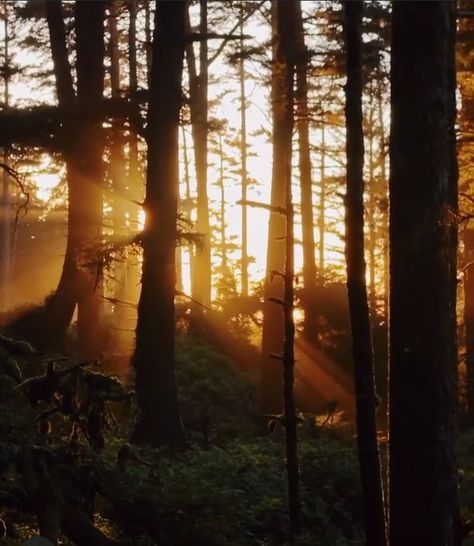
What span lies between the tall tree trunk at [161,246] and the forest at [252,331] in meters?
0.04

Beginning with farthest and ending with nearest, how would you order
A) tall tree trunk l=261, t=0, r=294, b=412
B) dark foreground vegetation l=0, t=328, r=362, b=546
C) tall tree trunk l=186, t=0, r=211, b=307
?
tall tree trunk l=186, t=0, r=211, b=307 → tall tree trunk l=261, t=0, r=294, b=412 → dark foreground vegetation l=0, t=328, r=362, b=546

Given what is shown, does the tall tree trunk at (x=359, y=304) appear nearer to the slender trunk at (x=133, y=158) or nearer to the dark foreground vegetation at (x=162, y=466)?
the dark foreground vegetation at (x=162, y=466)

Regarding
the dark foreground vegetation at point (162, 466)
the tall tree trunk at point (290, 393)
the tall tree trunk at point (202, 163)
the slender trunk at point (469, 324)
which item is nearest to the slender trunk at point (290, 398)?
the tall tree trunk at point (290, 393)

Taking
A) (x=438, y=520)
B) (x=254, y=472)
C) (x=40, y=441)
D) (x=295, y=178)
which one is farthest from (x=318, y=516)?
(x=295, y=178)

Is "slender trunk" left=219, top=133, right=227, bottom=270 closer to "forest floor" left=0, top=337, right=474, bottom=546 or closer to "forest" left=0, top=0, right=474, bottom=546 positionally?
"forest" left=0, top=0, right=474, bottom=546

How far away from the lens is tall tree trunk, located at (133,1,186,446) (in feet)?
45.2

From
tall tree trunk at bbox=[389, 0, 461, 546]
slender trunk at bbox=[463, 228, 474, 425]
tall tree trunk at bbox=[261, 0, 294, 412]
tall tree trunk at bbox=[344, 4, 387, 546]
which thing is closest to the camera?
tall tree trunk at bbox=[389, 0, 461, 546]

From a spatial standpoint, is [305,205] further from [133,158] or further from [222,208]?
[222,208]

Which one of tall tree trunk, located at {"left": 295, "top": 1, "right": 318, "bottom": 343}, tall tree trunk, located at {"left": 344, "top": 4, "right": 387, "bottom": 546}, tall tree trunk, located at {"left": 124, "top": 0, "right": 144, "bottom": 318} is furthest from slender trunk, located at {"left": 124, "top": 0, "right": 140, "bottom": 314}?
tall tree trunk, located at {"left": 344, "top": 4, "right": 387, "bottom": 546}

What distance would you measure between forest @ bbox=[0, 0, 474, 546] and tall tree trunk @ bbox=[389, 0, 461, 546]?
2 cm

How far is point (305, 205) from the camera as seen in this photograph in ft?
78.2

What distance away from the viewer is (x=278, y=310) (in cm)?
1783

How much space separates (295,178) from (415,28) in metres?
18.7

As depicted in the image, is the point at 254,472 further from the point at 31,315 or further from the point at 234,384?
the point at 31,315
